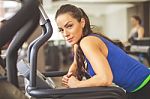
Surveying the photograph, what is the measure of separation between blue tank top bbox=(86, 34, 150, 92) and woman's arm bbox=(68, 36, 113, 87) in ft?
0.23

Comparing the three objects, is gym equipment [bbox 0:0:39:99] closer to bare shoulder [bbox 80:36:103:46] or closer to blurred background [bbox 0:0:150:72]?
bare shoulder [bbox 80:36:103:46]

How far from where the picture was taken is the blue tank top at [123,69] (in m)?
1.59

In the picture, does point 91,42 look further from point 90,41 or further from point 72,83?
point 72,83

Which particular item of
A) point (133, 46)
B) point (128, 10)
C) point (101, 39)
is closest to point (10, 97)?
point (101, 39)

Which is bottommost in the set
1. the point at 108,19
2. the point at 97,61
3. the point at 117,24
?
the point at 117,24

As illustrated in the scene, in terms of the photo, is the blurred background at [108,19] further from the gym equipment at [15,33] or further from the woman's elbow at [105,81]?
the gym equipment at [15,33]

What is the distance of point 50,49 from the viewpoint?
26.2 feet

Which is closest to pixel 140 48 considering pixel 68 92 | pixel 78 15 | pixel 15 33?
pixel 78 15

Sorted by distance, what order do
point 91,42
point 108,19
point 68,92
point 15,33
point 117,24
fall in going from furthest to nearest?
point 108,19
point 117,24
point 91,42
point 68,92
point 15,33

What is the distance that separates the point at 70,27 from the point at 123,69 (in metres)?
0.38

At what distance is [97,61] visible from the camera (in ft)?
4.67

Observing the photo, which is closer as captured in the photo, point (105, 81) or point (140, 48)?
point (105, 81)

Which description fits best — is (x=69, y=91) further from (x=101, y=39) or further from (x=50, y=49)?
(x=50, y=49)

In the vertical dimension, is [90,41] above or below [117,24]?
above
